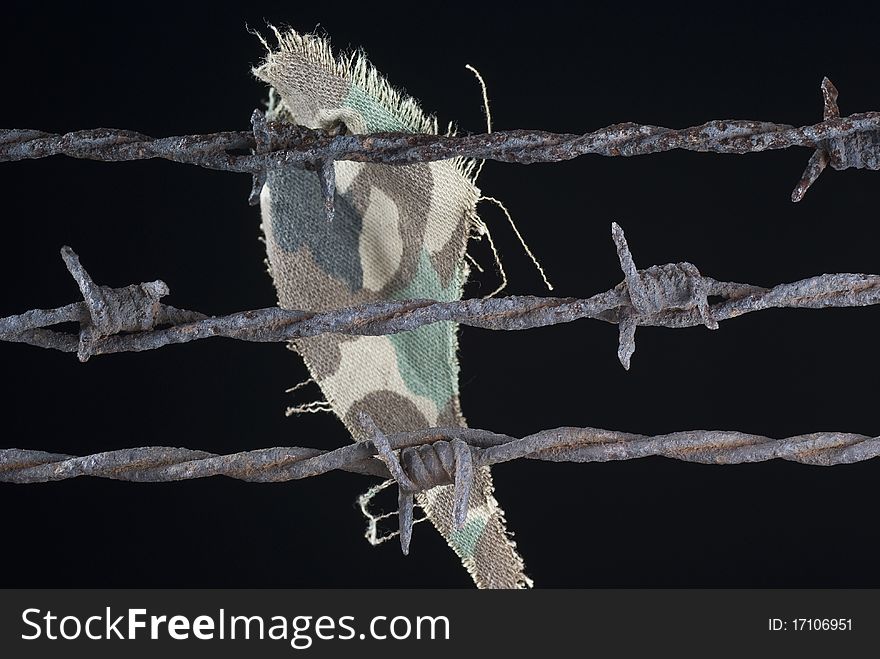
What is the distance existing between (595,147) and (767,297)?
6.0 inches

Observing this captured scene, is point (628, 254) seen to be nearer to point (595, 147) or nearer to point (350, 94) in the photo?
point (595, 147)

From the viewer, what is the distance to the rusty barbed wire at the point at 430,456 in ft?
2.90

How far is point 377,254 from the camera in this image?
113cm

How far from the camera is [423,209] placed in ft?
3.70

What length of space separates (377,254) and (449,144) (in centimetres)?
27

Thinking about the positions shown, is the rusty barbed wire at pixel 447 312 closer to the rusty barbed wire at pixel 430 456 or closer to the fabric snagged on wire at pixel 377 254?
the rusty barbed wire at pixel 430 456

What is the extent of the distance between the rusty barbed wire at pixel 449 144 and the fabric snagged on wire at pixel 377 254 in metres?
0.18

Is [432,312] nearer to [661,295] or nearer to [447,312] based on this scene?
[447,312]

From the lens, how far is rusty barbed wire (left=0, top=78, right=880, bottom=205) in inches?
33.7

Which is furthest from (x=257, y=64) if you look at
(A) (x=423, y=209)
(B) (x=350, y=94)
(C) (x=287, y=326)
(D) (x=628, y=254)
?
(D) (x=628, y=254)

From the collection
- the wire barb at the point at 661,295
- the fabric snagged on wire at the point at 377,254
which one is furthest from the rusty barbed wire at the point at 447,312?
the fabric snagged on wire at the point at 377,254

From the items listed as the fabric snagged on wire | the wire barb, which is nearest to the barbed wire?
the wire barb

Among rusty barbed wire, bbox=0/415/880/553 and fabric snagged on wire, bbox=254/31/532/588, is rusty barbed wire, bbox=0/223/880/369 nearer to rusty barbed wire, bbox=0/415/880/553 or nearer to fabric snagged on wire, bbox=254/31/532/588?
Result: rusty barbed wire, bbox=0/415/880/553

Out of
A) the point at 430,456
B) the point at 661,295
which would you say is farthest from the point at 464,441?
the point at 661,295
